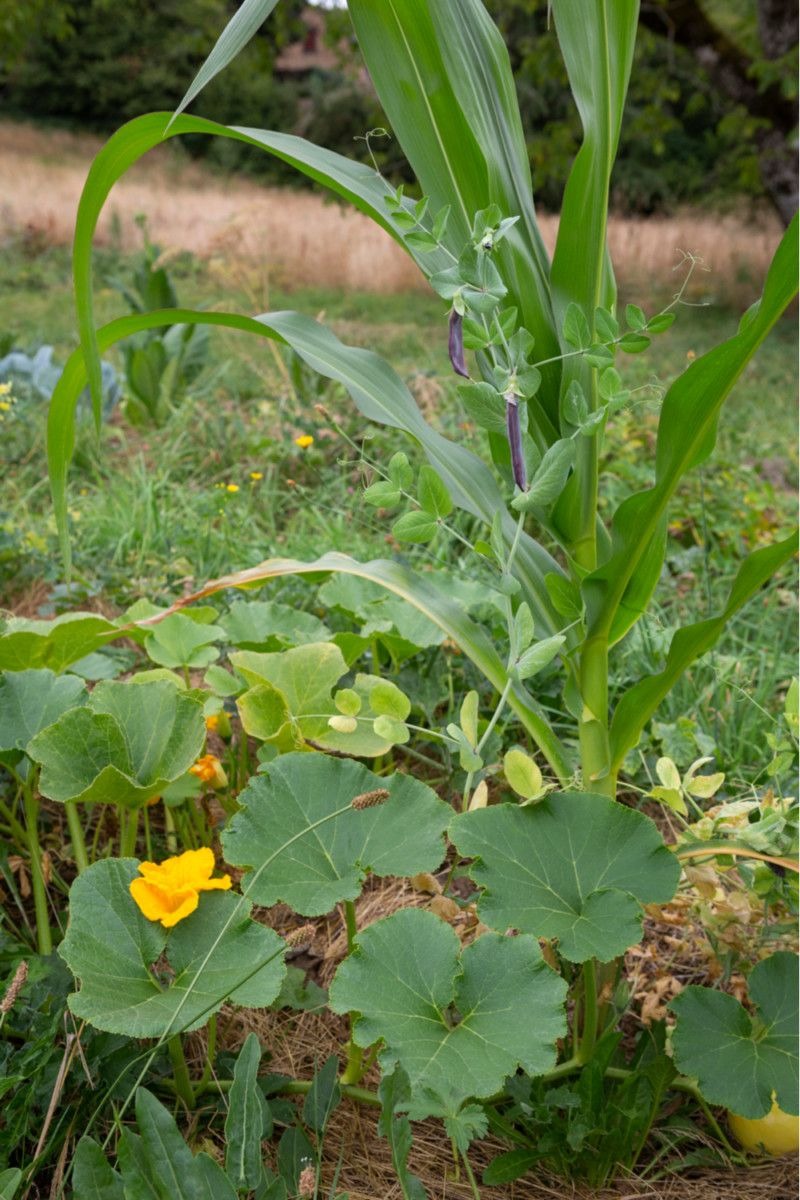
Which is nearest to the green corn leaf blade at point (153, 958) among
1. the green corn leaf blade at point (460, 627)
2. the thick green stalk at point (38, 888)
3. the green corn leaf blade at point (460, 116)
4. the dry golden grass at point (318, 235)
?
the thick green stalk at point (38, 888)

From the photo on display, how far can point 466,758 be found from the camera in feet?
2.65

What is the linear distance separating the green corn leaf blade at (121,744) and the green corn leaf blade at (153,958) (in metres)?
0.11

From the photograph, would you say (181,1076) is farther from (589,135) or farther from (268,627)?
(589,135)

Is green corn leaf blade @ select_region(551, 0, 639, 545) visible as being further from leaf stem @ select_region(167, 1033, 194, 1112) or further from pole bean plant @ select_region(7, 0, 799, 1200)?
leaf stem @ select_region(167, 1033, 194, 1112)

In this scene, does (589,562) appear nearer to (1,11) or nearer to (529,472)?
(529,472)

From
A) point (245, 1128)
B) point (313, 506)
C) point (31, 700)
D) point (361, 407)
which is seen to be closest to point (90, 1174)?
point (245, 1128)

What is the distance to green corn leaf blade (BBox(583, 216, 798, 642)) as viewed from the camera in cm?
80

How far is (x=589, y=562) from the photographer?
0.98m

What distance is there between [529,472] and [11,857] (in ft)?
2.43

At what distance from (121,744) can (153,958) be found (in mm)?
217

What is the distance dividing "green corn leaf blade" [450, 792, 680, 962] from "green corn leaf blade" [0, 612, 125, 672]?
0.50 m

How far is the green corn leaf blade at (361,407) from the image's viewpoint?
1.00 m

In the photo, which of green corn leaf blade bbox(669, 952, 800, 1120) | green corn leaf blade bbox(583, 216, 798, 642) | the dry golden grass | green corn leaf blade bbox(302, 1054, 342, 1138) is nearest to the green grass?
green corn leaf blade bbox(583, 216, 798, 642)

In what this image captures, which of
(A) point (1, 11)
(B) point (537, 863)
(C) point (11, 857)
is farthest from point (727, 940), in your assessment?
(A) point (1, 11)
